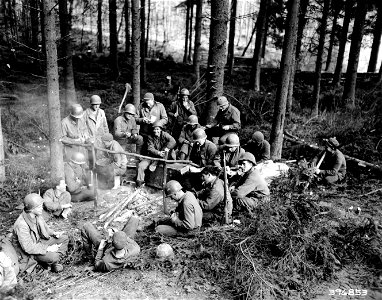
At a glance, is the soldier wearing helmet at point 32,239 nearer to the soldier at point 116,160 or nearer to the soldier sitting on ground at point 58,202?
the soldier sitting on ground at point 58,202

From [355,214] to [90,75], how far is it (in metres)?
21.7

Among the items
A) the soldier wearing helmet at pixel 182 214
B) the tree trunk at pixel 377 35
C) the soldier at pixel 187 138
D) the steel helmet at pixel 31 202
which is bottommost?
the soldier wearing helmet at pixel 182 214

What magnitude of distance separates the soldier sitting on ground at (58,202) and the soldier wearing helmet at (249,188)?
374 centimetres

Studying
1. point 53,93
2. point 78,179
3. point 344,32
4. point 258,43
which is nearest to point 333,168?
point 78,179

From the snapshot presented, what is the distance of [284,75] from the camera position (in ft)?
31.3

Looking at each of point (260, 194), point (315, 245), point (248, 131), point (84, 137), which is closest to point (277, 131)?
point (248, 131)

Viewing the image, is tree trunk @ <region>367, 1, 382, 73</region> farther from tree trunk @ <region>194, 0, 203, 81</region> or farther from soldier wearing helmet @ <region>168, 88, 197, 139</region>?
soldier wearing helmet @ <region>168, 88, 197, 139</region>

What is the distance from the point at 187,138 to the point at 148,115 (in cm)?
159

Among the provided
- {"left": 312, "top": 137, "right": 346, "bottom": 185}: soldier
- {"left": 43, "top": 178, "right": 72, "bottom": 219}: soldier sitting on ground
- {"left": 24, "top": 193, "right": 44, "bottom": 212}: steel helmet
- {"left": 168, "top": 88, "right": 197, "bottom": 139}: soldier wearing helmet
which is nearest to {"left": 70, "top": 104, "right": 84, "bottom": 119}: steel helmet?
{"left": 43, "top": 178, "right": 72, "bottom": 219}: soldier sitting on ground

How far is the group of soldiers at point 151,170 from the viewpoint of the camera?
220 inches

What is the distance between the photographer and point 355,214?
7.32 meters

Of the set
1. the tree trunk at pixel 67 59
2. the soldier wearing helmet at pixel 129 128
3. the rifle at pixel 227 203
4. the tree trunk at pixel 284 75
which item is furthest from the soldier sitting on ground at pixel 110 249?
the tree trunk at pixel 67 59

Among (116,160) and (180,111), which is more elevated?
(180,111)

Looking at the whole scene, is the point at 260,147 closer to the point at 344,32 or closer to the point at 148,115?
the point at 148,115
